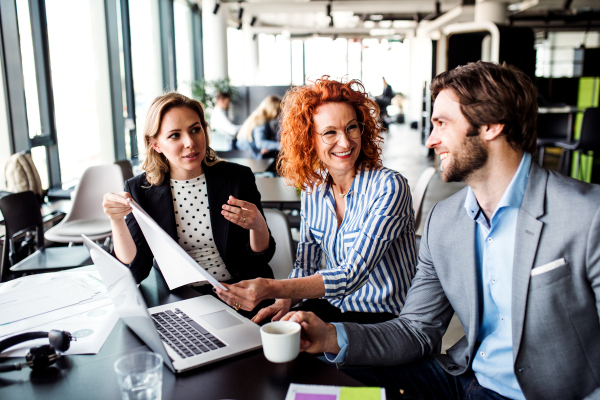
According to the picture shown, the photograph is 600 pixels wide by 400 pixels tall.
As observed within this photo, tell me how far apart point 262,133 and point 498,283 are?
4.37 metres

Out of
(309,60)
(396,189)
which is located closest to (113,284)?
(396,189)

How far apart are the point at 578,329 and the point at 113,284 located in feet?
3.42

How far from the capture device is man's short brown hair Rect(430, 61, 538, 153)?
1.12 meters

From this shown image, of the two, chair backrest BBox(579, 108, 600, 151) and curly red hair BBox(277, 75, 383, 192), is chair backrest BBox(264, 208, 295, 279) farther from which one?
chair backrest BBox(579, 108, 600, 151)

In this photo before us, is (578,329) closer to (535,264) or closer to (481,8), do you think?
(535,264)

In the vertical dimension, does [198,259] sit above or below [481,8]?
Result: below

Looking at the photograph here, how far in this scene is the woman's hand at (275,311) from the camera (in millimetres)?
1303

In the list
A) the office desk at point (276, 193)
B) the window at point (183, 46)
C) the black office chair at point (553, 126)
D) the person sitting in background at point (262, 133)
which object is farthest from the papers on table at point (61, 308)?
the black office chair at point (553, 126)

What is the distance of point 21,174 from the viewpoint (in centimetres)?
343

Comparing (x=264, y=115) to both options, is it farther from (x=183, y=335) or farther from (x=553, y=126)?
(x=553, y=126)

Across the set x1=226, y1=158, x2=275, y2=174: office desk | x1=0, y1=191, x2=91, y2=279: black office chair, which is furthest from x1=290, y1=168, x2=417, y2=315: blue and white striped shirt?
x1=226, y1=158, x2=275, y2=174: office desk

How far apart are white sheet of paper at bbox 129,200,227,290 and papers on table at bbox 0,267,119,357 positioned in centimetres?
18

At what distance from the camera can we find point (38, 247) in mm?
2854

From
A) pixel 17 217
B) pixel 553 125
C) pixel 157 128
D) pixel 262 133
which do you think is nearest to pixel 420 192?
pixel 157 128
